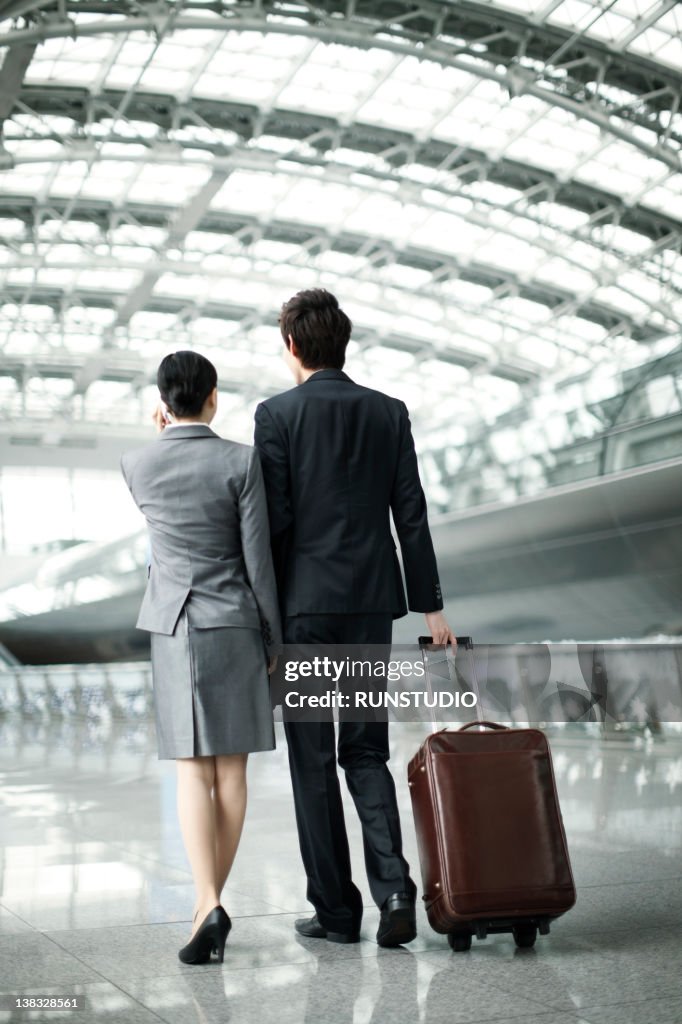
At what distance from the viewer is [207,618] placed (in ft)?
9.89

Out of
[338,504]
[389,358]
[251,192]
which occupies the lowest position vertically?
[338,504]

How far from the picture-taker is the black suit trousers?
310cm

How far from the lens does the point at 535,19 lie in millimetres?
22078

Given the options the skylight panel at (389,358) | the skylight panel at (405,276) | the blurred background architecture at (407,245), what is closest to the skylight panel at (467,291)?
the blurred background architecture at (407,245)

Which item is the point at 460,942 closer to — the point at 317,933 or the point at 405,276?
the point at 317,933

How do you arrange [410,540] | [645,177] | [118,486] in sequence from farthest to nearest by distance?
[118,486] < [645,177] < [410,540]

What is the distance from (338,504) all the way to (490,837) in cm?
103

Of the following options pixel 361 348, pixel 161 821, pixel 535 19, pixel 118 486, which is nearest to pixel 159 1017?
pixel 161 821

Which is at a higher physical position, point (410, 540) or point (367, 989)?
point (410, 540)

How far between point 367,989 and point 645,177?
1142 inches

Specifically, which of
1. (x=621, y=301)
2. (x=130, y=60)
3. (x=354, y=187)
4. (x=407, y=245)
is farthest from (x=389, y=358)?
(x=130, y=60)

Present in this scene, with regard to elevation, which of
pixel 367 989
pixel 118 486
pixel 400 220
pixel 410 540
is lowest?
pixel 367 989

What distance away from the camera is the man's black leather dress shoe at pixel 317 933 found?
10.2 feet

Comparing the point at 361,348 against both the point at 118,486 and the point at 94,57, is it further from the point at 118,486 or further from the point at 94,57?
the point at 94,57
